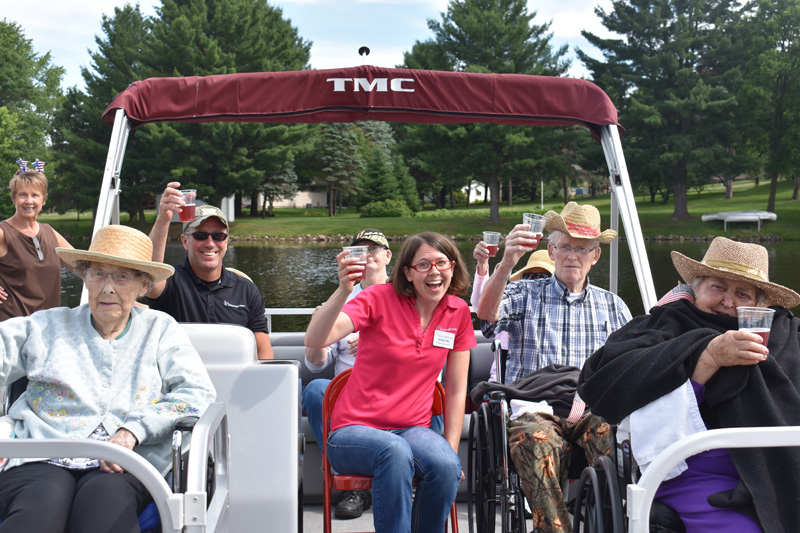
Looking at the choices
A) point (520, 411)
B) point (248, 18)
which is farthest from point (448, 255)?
point (248, 18)

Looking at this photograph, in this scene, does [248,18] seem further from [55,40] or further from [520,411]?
[520,411]

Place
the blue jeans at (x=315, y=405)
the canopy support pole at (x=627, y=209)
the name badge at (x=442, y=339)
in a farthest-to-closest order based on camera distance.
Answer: the canopy support pole at (x=627, y=209) → the blue jeans at (x=315, y=405) → the name badge at (x=442, y=339)

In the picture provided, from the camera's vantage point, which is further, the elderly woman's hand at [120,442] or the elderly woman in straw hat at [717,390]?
the elderly woman's hand at [120,442]

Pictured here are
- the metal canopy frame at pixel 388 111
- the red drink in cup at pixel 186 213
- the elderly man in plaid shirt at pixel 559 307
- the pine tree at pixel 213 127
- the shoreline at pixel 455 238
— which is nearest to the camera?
the red drink in cup at pixel 186 213

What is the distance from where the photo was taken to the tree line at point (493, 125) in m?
33.4

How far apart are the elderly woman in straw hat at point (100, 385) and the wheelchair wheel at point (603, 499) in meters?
1.24

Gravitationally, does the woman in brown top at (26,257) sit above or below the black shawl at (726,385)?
above

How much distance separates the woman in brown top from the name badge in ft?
9.42

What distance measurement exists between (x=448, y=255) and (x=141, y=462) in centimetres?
142

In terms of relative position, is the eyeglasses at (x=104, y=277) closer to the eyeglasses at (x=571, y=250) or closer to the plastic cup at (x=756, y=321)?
the eyeglasses at (x=571, y=250)

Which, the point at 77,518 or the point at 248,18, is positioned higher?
the point at 248,18

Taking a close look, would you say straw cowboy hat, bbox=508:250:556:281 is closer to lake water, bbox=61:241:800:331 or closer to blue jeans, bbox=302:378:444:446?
blue jeans, bbox=302:378:444:446

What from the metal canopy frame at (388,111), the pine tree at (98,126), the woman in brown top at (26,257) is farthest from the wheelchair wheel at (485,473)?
the pine tree at (98,126)

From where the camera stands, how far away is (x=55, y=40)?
42.3 metres
